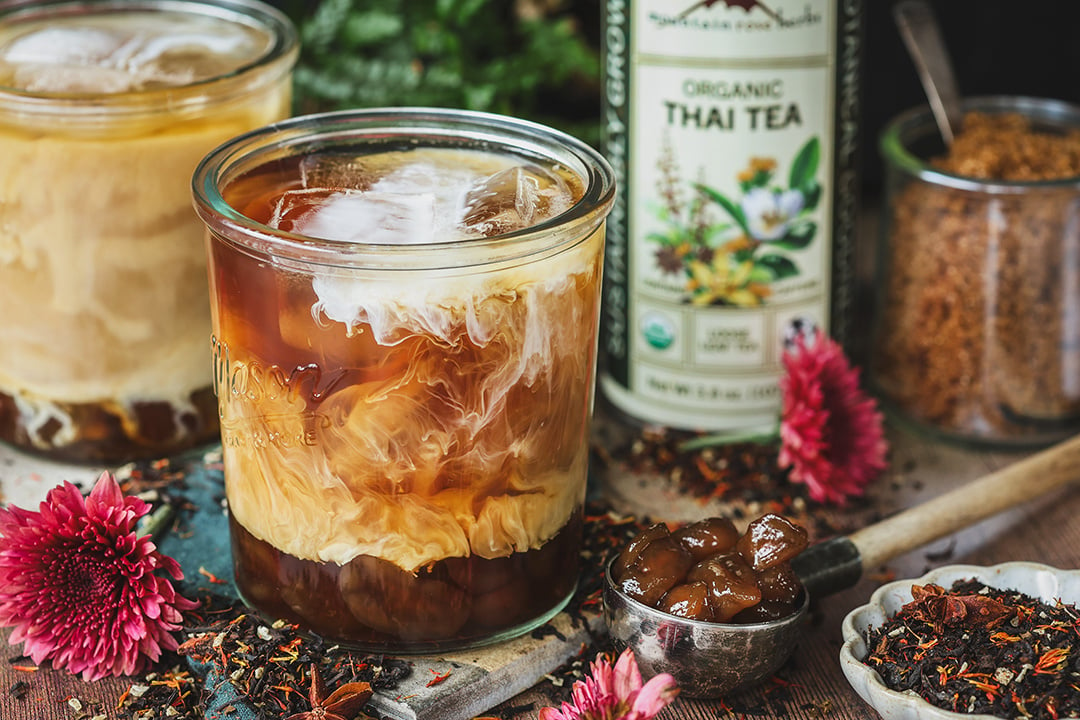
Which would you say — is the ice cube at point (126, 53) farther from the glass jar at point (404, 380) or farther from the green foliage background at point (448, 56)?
the green foliage background at point (448, 56)

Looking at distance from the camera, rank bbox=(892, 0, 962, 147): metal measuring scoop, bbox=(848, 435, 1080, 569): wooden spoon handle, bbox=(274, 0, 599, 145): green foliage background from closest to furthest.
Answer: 1. bbox=(848, 435, 1080, 569): wooden spoon handle
2. bbox=(892, 0, 962, 147): metal measuring scoop
3. bbox=(274, 0, 599, 145): green foliage background

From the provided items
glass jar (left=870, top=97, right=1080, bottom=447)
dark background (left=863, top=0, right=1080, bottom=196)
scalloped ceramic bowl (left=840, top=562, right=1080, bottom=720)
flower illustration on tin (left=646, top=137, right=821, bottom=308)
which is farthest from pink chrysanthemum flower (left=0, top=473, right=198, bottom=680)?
dark background (left=863, top=0, right=1080, bottom=196)

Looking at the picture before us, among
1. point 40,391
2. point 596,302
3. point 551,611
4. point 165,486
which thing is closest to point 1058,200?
point 596,302

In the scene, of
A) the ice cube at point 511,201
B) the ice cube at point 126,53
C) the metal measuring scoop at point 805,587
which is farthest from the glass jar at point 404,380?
the ice cube at point 126,53

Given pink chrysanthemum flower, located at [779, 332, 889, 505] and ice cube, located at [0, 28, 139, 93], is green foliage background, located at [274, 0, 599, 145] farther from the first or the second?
pink chrysanthemum flower, located at [779, 332, 889, 505]

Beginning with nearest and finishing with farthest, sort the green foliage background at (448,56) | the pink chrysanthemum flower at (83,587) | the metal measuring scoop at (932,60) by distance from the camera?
the pink chrysanthemum flower at (83,587) → the metal measuring scoop at (932,60) → the green foliage background at (448,56)

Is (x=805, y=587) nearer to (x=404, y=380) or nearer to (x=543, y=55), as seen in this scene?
(x=404, y=380)
